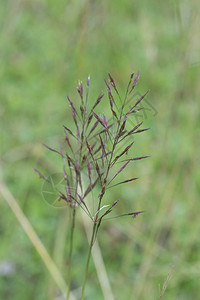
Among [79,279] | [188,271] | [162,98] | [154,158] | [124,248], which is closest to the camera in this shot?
[188,271]

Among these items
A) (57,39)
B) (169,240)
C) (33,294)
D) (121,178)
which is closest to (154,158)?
(121,178)

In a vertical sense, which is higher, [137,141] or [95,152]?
[95,152]

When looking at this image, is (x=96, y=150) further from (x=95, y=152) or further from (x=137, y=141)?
(x=137, y=141)

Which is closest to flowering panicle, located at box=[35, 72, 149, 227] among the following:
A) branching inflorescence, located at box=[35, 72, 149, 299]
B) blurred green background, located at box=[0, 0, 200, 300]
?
branching inflorescence, located at box=[35, 72, 149, 299]

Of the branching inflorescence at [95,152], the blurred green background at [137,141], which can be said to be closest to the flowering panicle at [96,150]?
the branching inflorescence at [95,152]

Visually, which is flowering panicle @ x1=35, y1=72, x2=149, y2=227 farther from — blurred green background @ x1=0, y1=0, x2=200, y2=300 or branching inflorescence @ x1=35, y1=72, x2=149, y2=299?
blurred green background @ x1=0, y1=0, x2=200, y2=300

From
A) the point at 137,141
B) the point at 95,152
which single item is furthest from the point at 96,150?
the point at 137,141

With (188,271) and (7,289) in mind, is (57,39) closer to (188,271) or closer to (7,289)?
(7,289)

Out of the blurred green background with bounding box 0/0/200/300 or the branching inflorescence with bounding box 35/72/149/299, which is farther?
the blurred green background with bounding box 0/0/200/300
